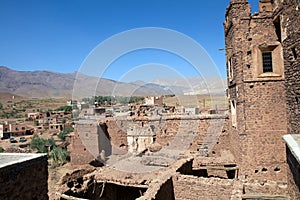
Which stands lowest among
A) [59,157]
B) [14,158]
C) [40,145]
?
[59,157]

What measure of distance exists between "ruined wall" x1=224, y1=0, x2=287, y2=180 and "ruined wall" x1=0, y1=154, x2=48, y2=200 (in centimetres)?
708

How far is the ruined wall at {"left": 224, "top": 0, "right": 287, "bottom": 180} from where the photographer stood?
907cm

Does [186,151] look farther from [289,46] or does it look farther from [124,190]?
[289,46]

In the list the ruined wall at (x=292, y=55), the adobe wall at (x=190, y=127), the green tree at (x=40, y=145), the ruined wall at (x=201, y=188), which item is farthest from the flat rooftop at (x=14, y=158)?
the green tree at (x=40, y=145)

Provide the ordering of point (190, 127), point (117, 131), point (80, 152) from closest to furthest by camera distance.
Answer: point (190, 127) → point (117, 131) → point (80, 152)

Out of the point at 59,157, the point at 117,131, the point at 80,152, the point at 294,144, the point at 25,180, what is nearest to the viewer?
the point at 294,144

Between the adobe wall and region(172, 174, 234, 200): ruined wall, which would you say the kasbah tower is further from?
the adobe wall

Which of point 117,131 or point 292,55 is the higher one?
point 292,55

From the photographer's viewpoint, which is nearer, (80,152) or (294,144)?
(294,144)

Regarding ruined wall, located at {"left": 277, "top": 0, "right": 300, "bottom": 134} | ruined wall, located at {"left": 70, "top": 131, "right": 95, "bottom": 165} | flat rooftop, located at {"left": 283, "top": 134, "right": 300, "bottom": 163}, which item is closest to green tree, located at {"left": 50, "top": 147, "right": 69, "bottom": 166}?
ruined wall, located at {"left": 70, "top": 131, "right": 95, "bottom": 165}

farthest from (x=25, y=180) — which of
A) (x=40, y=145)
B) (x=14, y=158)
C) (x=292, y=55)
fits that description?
(x=40, y=145)

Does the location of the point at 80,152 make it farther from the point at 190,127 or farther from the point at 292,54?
the point at 292,54

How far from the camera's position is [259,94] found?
9.21 meters

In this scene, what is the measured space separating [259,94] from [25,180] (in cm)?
801
